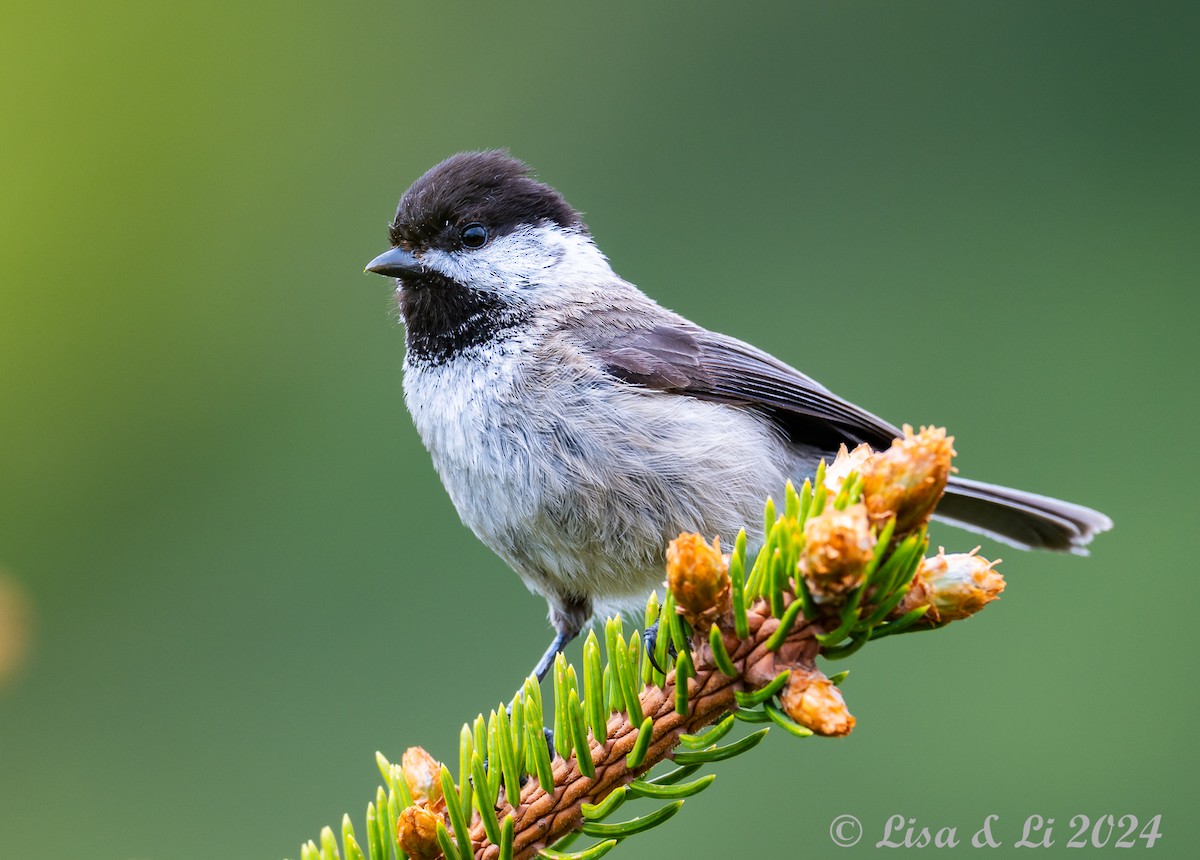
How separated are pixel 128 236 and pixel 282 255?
1.97 ft

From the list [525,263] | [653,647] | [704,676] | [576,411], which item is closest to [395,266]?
[525,263]

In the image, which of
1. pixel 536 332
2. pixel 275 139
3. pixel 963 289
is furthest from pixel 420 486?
pixel 963 289

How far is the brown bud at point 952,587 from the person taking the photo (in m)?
1.45

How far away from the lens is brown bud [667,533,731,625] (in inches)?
57.1

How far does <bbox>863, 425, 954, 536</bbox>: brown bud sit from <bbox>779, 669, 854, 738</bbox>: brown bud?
0.71ft

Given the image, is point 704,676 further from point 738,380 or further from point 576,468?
point 738,380

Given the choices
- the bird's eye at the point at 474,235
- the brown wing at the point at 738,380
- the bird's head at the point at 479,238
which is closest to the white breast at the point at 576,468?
the brown wing at the point at 738,380

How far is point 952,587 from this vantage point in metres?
1.46

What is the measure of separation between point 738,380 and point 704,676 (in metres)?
1.52

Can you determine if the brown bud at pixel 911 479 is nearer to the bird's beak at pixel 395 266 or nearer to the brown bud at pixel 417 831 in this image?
the brown bud at pixel 417 831

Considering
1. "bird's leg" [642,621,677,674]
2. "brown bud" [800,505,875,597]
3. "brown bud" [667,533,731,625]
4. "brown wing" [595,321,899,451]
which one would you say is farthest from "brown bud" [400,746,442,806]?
"brown wing" [595,321,899,451]

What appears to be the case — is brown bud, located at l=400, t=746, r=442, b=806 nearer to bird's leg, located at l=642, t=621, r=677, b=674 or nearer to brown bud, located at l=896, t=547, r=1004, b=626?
bird's leg, located at l=642, t=621, r=677, b=674

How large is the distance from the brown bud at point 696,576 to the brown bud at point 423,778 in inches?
18.1

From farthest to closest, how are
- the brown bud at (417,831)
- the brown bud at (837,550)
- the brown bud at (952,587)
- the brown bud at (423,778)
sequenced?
the brown bud at (423,778) → the brown bud at (417,831) → the brown bud at (952,587) → the brown bud at (837,550)
